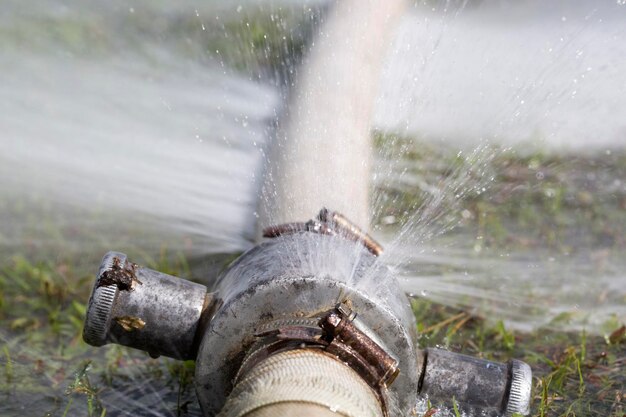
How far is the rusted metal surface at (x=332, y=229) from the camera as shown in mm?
1791

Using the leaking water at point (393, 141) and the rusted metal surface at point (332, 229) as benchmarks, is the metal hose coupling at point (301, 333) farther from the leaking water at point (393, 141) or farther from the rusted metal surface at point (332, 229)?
the leaking water at point (393, 141)

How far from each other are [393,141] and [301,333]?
1.39 m

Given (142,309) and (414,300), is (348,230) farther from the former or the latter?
(414,300)

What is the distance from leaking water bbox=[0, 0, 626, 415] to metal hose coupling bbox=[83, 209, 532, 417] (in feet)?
1.65

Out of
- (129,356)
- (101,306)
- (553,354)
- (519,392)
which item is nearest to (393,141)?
(553,354)

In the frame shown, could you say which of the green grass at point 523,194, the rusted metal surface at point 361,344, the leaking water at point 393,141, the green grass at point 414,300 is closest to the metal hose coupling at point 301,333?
the rusted metal surface at point 361,344

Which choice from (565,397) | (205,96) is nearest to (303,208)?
(565,397)

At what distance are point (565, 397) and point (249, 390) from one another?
104 cm

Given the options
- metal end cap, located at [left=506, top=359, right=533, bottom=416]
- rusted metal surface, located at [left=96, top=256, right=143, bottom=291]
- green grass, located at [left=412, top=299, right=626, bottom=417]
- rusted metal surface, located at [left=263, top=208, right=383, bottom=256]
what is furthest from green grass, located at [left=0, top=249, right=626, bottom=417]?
rusted metal surface, located at [left=263, top=208, right=383, bottom=256]

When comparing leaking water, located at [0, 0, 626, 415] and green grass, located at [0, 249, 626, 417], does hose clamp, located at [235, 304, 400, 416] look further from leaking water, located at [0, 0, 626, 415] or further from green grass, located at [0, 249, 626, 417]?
leaking water, located at [0, 0, 626, 415]

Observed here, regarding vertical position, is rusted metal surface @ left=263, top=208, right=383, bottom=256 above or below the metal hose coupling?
above

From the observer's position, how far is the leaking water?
273 cm

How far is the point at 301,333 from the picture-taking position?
146cm

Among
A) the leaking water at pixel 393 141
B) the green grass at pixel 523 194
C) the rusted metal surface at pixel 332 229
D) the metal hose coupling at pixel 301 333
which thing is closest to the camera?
the metal hose coupling at pixel 301 333
